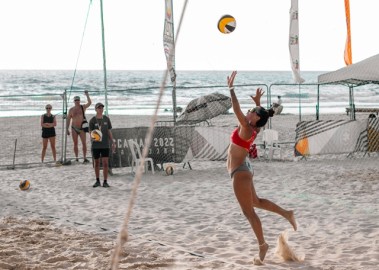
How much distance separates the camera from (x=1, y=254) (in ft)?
18.1

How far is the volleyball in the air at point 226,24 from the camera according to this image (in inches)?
355

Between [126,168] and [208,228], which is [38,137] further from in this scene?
[208,228]

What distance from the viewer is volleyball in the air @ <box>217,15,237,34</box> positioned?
29.6 ft

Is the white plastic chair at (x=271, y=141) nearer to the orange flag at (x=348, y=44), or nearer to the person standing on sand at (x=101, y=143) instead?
the orange flag at (x=348, y=44)

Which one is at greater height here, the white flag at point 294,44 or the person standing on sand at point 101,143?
the white flag at point 294,44

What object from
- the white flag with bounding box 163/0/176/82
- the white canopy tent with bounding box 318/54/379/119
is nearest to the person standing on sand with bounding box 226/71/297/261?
the white flag with bounding box 163/0/176/82

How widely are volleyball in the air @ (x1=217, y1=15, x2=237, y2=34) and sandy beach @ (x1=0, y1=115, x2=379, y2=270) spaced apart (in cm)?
253

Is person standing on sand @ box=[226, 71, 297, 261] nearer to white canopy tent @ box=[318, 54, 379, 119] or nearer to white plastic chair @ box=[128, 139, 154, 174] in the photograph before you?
white plastic chair @ box=[128, 139, 154, 174]

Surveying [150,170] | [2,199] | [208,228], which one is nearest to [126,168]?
[150,170]

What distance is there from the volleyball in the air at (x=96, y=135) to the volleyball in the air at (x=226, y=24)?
8.54ft

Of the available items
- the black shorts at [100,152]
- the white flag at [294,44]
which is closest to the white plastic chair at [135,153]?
the black shorts at [100,152]

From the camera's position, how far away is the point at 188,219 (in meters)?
7.06

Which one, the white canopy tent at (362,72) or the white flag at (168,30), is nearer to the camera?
the white canopy tent at (362,72)

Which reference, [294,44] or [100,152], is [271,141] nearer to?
[294,44]
